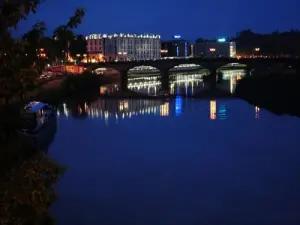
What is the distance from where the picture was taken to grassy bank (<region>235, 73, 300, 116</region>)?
2641 cm

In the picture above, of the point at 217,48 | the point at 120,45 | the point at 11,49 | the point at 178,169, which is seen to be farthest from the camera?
the point at 217,48

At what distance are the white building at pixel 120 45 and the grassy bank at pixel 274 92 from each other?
37.1 meters

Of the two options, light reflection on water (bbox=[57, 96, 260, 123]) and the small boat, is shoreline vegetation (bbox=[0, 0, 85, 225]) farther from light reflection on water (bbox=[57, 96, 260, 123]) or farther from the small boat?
light reflection on water (bbox=[57, 96, 260, 123])

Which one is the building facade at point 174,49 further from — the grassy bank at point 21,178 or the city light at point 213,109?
the grassy bank at point 21,178

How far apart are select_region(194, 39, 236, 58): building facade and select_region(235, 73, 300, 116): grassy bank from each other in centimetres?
4907

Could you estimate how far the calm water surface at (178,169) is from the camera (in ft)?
30.9

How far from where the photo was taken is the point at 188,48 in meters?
94.1

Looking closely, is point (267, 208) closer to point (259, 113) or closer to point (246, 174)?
point (246, 174)

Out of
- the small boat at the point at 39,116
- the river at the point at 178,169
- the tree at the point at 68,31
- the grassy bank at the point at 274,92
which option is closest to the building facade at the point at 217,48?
the grassy bank at the point at 274,92

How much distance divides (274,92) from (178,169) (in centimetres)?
2035

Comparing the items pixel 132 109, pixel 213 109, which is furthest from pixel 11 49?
pixel 132 109

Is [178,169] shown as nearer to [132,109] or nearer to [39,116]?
[39,116]

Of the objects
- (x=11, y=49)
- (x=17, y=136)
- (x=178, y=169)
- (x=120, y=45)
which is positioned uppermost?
(x=120, y=45)

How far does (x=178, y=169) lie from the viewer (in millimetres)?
12750
